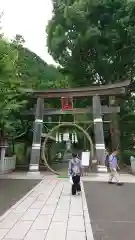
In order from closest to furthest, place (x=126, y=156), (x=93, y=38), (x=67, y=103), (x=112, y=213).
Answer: (x=112, y=213)
(x=67, y=103)
(x=93, y=38)
(x=126, y=156)

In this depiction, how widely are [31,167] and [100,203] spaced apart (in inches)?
413

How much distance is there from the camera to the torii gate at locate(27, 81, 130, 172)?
1961 centimetres

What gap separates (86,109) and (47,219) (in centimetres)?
1393

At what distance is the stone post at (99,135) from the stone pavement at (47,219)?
28.6 feet

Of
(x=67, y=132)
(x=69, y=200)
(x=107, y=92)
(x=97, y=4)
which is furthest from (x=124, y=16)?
(x=69, y=200)

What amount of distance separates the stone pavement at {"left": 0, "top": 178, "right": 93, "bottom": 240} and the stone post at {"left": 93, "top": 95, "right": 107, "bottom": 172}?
A: 8725 mm

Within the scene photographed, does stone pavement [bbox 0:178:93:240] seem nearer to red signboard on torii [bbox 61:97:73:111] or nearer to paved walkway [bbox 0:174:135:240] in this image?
paved walkway [bbox 0:174:135:240]

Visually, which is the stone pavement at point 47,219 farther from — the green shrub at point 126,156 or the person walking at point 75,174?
the green shrub at point 126,156

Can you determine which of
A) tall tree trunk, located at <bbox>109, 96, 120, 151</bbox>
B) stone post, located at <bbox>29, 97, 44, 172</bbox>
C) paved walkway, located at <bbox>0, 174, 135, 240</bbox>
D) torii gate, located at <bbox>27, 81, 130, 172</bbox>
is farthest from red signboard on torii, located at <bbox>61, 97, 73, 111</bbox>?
paved walkway, located at <bbox>0, 174, 135, 240</bbox>

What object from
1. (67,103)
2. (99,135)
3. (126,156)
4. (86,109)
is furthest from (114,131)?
(67,103)

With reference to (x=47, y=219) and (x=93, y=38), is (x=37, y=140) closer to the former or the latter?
(x=93, y=38)

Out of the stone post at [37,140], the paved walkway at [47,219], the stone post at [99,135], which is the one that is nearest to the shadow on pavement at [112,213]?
the paved walkway at [47,219]

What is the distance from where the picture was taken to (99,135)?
19.7 m

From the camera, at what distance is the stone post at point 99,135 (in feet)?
62.1
